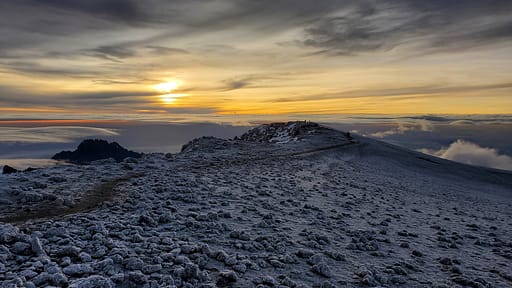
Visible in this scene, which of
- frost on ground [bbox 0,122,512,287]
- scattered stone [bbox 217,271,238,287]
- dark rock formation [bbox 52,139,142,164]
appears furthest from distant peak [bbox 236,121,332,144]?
dark rock formation [bbox 52,139,142,164]

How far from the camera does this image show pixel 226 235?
32.6ft

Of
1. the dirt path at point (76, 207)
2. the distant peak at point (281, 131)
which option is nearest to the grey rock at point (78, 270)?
the dirt path at point (76, 207)

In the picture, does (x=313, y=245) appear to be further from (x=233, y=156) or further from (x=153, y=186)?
(x=233, y=156)

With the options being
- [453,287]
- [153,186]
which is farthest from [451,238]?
[153,186]

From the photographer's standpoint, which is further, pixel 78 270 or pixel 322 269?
pixel 322 269

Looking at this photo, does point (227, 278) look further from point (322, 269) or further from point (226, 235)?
point (226, 235)

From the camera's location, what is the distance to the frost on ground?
7.11 m

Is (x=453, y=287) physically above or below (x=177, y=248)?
below

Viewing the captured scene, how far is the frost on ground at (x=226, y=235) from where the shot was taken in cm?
711

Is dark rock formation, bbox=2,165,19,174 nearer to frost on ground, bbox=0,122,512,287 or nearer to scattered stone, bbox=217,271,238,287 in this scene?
frost on ground, bbox=0,122,512,287

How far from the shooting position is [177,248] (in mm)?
8148

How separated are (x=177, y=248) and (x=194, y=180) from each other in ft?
30.8

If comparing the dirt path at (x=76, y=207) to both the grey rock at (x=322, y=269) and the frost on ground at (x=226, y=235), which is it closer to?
the frost on ground at (x=226, y=235)

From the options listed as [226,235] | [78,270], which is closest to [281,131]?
[226,235]
